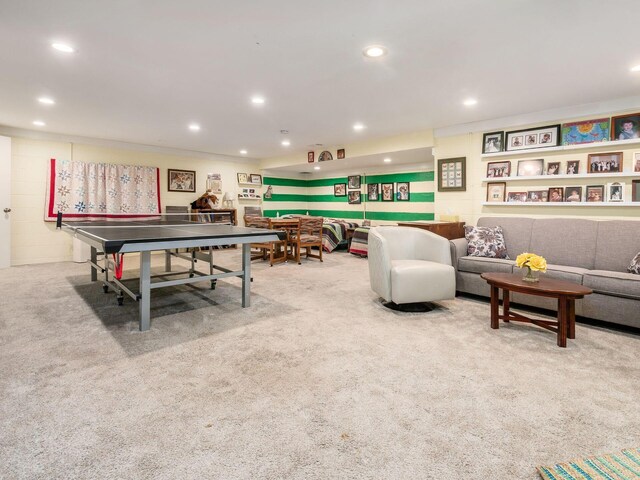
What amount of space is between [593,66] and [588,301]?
2159mm

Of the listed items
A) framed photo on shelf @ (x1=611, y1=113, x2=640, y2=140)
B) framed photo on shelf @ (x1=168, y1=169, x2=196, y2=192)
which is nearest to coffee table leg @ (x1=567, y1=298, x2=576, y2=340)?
framed photo on shelf @ (x1=611, y1=113, x2=640, y2=140)

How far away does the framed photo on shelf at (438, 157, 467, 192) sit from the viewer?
5.23 m

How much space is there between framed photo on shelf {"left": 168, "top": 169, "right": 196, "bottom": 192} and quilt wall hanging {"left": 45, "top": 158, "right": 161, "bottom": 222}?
0.31 meters

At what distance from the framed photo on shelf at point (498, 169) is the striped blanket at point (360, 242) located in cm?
272

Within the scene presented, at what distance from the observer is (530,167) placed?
4.55 metres

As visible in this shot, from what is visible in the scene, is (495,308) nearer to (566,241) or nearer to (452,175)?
(566,241)

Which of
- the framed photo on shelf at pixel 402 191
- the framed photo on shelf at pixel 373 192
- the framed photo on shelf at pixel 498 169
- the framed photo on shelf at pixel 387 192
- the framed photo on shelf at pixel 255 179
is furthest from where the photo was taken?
the framed photo on shelf at pixel 255 179

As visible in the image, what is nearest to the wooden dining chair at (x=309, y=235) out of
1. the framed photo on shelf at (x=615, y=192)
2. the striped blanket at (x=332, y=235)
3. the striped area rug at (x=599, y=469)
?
the striped blanket at (x=332, y=235)

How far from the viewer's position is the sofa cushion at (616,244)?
10.8ft

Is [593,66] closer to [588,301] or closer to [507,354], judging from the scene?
[588,301]

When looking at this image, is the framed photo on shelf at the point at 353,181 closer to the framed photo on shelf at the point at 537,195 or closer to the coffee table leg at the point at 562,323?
the framed photo on shelf at the point at 537,195

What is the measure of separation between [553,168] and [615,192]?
28.2 inches

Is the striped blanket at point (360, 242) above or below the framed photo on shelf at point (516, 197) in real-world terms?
below

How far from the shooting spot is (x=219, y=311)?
340 centimetres
